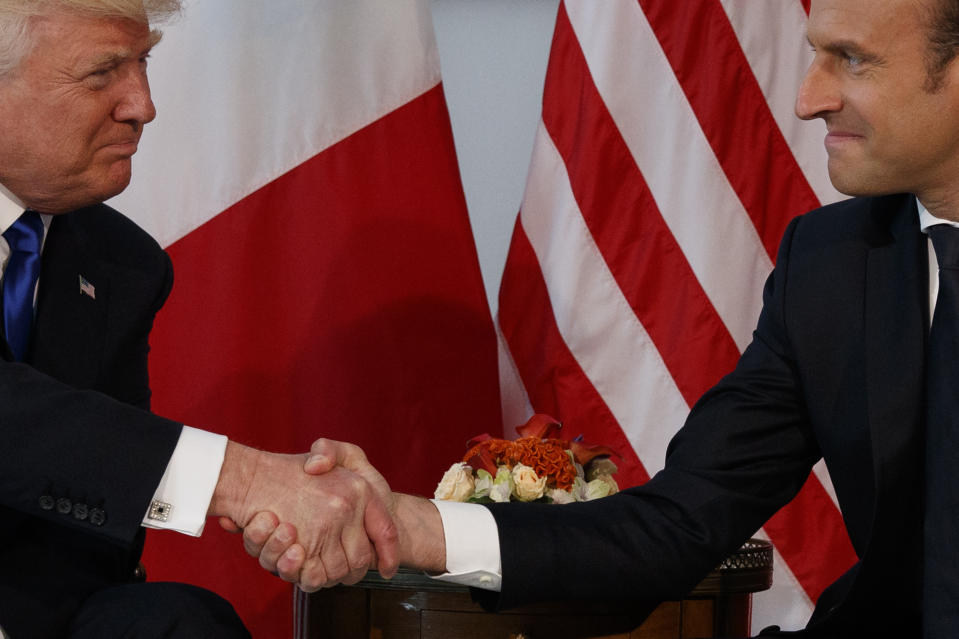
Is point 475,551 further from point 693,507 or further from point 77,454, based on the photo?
point 77,454

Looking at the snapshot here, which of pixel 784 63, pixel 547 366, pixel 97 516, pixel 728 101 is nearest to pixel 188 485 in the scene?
pixel 97 516

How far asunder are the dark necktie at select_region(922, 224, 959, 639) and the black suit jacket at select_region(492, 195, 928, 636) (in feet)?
0.08

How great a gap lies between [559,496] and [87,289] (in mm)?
818

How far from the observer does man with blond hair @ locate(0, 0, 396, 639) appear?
1.44 metres

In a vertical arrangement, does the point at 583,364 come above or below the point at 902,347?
above

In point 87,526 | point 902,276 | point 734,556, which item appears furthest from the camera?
point 734,556

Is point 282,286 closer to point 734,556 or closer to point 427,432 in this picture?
point 427,432

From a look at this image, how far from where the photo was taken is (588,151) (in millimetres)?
2588

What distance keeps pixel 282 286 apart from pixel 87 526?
3.76 ft

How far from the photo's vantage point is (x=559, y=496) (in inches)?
73.4

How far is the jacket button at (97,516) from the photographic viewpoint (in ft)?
4.69

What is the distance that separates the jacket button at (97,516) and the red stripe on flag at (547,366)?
1.34 m

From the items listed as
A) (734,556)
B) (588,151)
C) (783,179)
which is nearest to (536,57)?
(588,151)

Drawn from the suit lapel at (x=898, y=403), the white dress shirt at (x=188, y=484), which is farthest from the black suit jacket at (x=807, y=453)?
the white dress shirt at (x=188, y=484)
